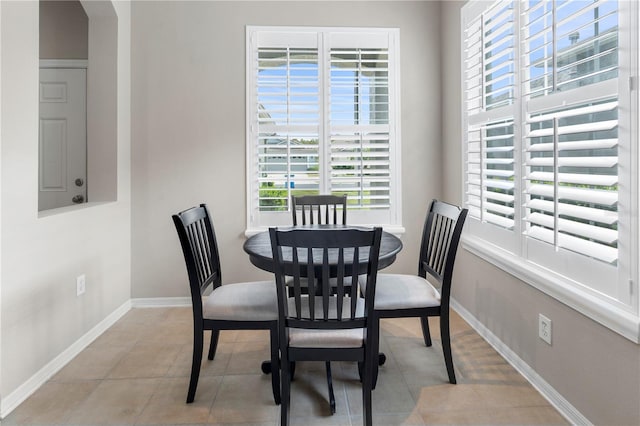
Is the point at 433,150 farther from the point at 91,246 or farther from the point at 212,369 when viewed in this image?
the point at 91,246

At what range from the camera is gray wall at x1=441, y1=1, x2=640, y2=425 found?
Result: 5.25 feet

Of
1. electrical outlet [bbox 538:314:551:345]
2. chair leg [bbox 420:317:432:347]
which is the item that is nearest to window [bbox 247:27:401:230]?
chair leg [bbox 420:317:432:347]

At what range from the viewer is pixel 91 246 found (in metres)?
2.88

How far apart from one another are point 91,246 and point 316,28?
2441mm

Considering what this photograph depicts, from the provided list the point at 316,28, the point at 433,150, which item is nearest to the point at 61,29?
the point at 316,28

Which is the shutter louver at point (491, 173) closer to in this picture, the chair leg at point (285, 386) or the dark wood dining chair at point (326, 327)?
the dark wood dining chair at point (326, 327)

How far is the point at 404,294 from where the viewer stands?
2.19m

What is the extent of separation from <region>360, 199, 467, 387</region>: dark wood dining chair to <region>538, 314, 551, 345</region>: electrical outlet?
0.45 meters

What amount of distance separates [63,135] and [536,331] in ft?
12.1

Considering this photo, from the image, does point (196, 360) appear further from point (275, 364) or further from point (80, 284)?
point (80, 284)

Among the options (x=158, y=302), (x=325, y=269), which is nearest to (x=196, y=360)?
(x=325, y=269)

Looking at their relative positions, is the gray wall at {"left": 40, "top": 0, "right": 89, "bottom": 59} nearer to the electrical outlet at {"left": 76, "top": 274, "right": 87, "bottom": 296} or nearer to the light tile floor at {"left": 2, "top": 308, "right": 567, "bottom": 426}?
the electrical outlet at {"left": 76, "top": 274, "right": 87, "bottom": 296}

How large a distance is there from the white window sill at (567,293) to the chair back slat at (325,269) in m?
0.88

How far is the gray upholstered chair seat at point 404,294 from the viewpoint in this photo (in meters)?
2.12
